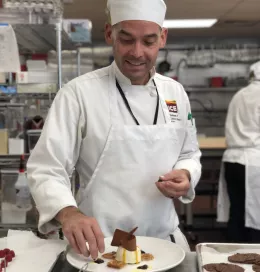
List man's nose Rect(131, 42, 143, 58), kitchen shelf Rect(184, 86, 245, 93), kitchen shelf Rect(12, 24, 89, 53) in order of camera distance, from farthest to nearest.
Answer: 1. kitchen shelf Rect(184, 86, 245, 93)
2. kitchen shelf Rect(12, 24, 89, 53)
3. man's nose Rect(131, 42, 143, 58)

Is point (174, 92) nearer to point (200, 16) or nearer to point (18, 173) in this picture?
point (18, 173)

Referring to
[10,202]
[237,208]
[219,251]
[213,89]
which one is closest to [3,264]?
[219,251]

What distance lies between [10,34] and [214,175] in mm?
3054

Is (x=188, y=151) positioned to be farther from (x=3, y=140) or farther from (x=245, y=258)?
(x=3, y=140)

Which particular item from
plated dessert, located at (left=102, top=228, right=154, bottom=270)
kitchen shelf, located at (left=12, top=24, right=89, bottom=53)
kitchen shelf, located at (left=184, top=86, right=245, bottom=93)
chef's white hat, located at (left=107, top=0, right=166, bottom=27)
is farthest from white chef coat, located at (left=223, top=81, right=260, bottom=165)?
kitchen shelf, located at (left=184, top=86, right=245, bottom=93)

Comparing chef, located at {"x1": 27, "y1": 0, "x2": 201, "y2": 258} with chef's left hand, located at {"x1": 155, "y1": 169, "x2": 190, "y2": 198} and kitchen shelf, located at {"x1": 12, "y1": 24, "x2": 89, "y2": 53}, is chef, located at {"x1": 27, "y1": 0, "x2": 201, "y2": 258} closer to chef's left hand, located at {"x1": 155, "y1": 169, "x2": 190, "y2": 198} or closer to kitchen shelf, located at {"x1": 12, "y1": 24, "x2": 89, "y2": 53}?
chef's left hand, located at {"x1": 155, "y1": 169, "x2": 190, "y2": 198}

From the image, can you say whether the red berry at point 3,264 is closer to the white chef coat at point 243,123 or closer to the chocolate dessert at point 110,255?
the chocolate dessert at point 110,255

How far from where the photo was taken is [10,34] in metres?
2.26

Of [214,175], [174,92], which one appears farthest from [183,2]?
[174,92]

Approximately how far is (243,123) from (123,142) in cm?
225

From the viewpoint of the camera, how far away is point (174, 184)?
1.42m

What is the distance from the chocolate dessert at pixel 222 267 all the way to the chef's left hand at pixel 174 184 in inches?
11.8

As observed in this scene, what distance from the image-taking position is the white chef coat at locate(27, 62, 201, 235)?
1324 millimetres

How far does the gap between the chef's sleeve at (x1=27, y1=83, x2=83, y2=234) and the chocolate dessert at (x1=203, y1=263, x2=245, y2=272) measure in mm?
404
